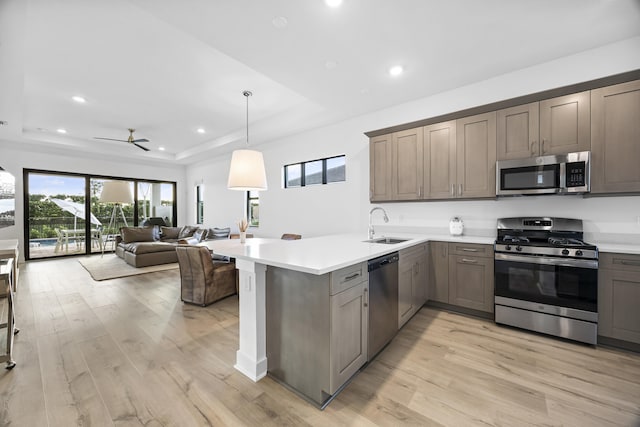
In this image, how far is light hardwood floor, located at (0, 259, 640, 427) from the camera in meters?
1.50

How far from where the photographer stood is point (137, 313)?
9.93ft

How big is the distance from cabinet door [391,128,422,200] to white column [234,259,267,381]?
94.2 inches

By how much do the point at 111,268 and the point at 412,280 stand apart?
6137 millimetres

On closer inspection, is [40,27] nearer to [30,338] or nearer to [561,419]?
[30,338]

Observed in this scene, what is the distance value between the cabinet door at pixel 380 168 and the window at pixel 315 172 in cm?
78

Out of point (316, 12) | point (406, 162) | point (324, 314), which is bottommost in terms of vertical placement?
point (324, 314)

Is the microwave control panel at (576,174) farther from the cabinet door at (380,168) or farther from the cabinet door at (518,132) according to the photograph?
the cabinet door at (380,168)

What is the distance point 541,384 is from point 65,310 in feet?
16.2

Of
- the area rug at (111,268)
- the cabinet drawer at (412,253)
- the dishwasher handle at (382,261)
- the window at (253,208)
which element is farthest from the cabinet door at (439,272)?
the area rug at (111,268)

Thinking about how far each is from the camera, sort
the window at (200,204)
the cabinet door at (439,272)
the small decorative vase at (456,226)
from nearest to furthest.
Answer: the cabinet door at (439,272) → the small decorative vase at (456,226) → the window at (200,204)

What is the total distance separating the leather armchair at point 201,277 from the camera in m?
3.22

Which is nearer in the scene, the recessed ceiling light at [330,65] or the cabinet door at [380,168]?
the recessed ceiling light at [330,65]

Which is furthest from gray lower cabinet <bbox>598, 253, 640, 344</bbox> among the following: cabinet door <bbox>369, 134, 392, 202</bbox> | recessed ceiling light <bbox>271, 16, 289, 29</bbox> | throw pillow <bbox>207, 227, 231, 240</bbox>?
throw pillow <bbox>207, 227, 231, 240</bbox>

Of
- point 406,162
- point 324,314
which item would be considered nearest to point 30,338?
point 324,314
